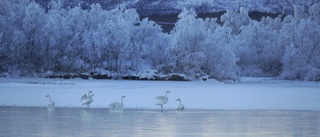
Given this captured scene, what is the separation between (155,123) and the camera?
19469 millimetres

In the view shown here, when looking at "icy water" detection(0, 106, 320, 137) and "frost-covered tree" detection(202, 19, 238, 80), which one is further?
"frost-covered tree" detection(202, 19, 238, 80)

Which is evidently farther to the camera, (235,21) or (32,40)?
(235,21)

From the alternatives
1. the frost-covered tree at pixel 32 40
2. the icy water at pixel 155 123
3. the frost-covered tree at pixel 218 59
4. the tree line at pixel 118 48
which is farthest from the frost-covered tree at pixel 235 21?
the icy water at pixel 155 123

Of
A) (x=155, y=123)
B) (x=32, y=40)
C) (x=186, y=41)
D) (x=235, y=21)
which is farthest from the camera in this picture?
(x=235, y=21)

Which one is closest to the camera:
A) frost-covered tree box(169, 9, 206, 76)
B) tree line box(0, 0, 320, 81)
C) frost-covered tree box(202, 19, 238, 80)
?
frost-covered tree box(202, 19, 238, 80)

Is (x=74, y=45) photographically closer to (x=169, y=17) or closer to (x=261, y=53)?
(x=261, y=53)

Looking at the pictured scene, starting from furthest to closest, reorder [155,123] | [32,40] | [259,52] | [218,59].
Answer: [259,52], [32,40], [218,59], [155,123]

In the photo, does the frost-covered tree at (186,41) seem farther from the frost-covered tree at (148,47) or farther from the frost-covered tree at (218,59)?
the frost-covered tree at (148,47)

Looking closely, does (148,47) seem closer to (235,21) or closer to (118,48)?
(118,48)

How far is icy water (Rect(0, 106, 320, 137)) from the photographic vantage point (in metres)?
16.9

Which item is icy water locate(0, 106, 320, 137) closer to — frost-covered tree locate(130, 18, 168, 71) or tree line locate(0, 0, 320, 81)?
tree line locate(0, 0, 320, 81)

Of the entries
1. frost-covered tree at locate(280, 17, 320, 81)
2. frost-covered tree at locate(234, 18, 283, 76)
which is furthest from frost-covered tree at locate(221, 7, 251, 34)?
frost-covered tree at locate(280, 17, 320, 81)

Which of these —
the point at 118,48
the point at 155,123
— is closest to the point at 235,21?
the point at 118,48

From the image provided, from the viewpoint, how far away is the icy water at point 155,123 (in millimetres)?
16875
